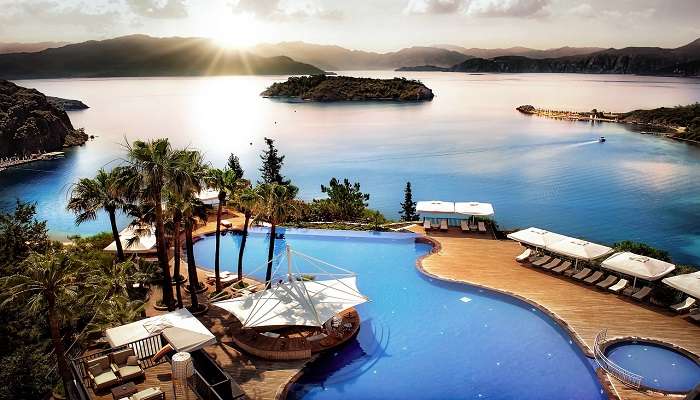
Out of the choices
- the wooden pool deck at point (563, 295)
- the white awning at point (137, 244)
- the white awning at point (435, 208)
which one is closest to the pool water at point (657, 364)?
the wooden pool deck at point (563, 295)

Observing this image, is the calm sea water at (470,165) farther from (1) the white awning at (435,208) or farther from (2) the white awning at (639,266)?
(2) the white awning at (639,266)

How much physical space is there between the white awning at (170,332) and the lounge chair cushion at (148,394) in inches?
62.1

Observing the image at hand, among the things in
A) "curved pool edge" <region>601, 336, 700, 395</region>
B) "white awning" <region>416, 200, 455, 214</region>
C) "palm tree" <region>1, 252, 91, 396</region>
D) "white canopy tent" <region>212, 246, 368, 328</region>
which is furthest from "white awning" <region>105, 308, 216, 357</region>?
"white awning" <region>416, 200, 455, 214</region>

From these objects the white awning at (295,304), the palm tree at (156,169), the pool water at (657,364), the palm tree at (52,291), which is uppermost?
the palm tree at (156,169)

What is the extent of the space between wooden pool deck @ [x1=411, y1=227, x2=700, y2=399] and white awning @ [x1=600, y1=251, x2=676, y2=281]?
1114 millimetres

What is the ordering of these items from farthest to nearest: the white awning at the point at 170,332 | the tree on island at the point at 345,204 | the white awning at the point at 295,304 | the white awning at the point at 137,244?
the tree on island at the point at 345,204 < the white awning at the point at 137,244 < the white awning at the point at 295,304 < the white awning at the point at 170,332

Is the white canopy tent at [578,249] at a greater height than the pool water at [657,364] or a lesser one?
greater

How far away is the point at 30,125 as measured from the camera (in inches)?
3061

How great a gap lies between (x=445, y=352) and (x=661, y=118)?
397 feet

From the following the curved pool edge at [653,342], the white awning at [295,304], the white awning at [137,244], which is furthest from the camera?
the white awning at [137,244]

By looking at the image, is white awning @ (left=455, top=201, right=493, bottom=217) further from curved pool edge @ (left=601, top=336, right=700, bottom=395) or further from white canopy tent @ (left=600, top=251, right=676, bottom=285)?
curved pool edge @ (left=601, top=336, right=700, bottom=395)

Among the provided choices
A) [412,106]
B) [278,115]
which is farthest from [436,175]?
[412,106]

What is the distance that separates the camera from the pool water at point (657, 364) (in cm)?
1455

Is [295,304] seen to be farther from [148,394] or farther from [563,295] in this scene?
[563,295]
